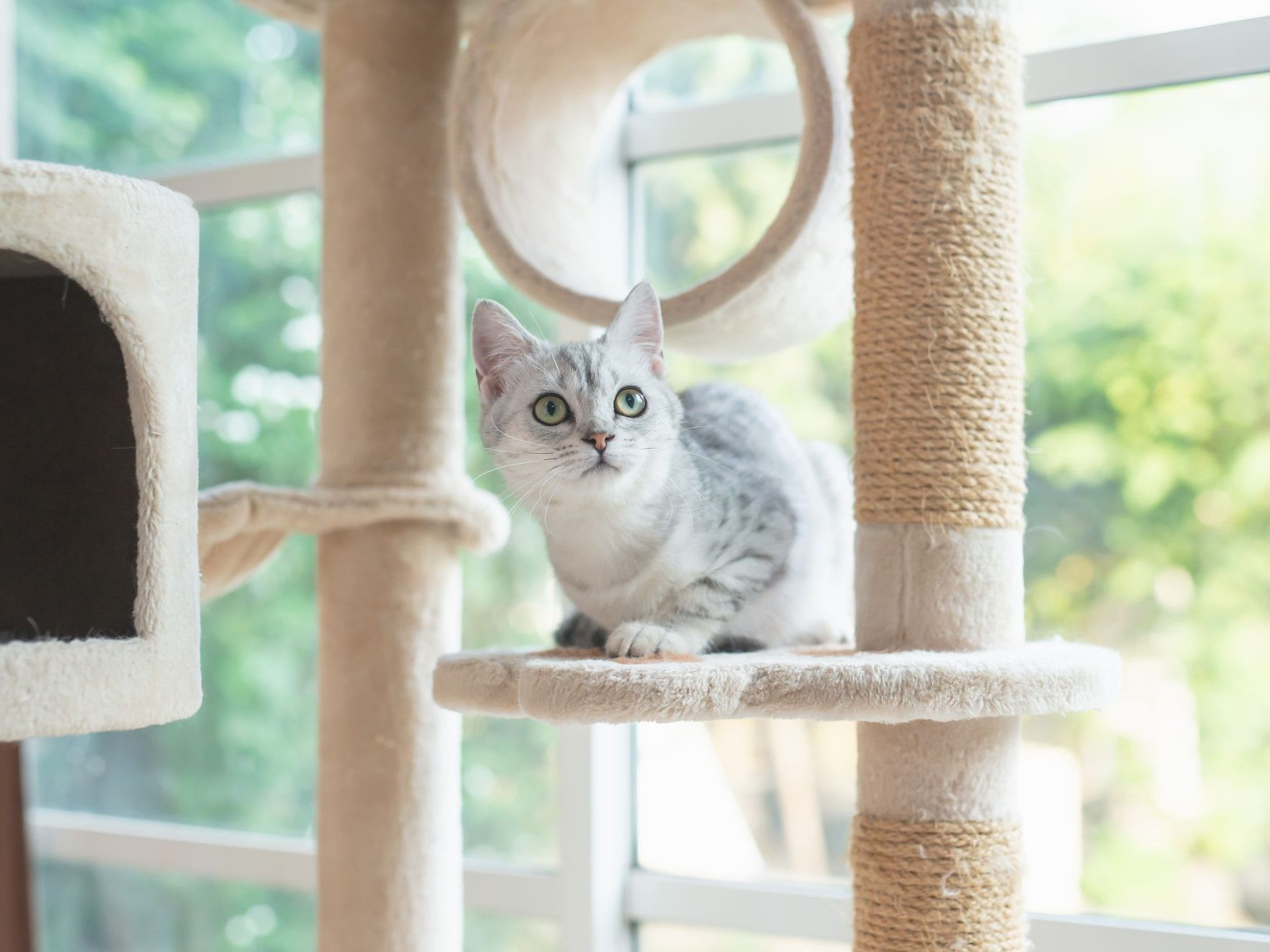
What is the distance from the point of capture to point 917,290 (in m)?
1.14

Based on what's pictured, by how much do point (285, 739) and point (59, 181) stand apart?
153 centimetres

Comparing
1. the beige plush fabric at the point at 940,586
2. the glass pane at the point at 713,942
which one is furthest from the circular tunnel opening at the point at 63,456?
the glass pane at the point at 713,942

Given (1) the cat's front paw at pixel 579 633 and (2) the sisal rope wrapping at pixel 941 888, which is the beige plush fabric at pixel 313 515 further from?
(2) the sisal rope wrapping at pixel 941 888

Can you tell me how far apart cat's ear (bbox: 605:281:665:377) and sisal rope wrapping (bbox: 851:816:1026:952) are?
53 centimetres

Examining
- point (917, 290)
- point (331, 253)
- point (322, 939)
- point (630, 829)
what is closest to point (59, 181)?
point (331, 253)

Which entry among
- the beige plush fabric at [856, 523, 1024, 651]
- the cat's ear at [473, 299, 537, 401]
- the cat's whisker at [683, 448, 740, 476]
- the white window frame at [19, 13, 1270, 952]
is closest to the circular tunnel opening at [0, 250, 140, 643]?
the cat's ear at [473, 299, 537, 401]

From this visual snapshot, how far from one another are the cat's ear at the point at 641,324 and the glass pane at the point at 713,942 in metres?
0.97

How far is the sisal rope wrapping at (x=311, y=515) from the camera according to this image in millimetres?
1360

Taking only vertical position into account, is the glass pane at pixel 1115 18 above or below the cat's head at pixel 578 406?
above

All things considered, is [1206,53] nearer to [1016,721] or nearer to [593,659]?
[1016,721]

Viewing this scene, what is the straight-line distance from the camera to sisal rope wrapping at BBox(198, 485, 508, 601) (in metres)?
1.36

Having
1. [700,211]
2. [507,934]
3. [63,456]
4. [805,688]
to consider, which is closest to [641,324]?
[805,688]

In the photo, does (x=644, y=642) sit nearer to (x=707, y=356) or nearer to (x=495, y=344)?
(x=495, y=344)

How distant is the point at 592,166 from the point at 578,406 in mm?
570
